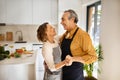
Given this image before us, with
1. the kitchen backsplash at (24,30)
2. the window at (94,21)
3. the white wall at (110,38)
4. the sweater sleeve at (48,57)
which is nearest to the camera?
the sweater sleeve at (48,57)

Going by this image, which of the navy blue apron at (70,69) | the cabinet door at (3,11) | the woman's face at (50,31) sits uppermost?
the cabinet door at (3,11)

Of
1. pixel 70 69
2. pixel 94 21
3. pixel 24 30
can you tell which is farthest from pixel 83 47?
pixel 24 30

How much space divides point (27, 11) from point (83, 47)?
4.30 metres

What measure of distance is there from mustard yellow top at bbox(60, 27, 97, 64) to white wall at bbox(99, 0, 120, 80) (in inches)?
61.9

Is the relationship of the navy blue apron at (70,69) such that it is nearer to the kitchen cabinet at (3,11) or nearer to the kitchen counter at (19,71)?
the kitchen counter at (19,71)

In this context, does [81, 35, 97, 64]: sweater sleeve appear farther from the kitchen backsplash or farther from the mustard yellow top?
the kitchen backsplash

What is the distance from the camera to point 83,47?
5.63 ft

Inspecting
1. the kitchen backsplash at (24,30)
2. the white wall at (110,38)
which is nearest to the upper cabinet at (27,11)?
the kitchen backsplash at (24,30)

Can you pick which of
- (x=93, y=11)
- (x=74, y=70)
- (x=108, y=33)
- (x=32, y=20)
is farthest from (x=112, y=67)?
(x=32, y=20)

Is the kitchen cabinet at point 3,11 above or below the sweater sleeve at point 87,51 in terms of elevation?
above

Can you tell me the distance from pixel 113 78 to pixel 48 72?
6.35 ft

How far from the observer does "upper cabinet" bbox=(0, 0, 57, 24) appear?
5.67 meters

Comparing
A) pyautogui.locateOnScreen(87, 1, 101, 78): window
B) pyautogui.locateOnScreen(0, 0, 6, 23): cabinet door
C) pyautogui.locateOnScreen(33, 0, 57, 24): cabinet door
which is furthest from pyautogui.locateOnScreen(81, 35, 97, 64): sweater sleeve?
pyautogui.locateOnScreen(0, 0, 6, 23): cabinet door

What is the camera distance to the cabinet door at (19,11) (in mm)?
5684
